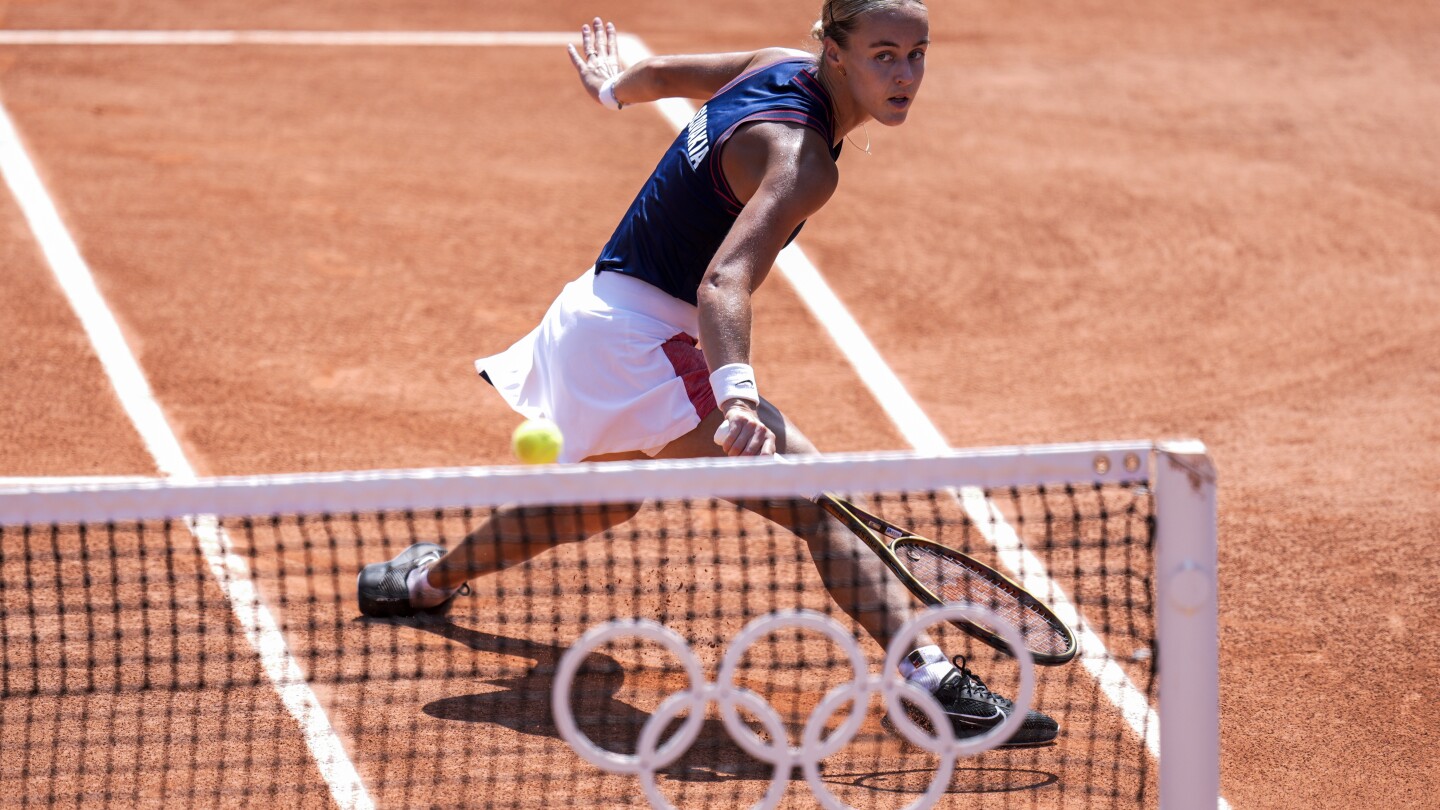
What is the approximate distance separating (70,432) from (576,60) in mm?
2498

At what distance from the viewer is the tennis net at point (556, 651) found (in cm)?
304

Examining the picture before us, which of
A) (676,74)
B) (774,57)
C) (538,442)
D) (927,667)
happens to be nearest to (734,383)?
(538,442)

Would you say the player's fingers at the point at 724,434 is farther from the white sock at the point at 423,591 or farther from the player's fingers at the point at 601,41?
the player's fingers at the point at 601,41

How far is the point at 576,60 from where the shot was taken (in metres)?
5.27

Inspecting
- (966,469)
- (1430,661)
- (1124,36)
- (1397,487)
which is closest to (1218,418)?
(1397,487)

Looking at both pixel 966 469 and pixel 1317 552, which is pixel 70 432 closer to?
pixel 966 469

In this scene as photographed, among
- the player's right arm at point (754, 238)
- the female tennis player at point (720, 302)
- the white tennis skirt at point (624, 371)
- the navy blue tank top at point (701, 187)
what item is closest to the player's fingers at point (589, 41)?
the female tennis player at point (720, 302)

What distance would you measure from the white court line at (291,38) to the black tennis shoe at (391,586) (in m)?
6.13

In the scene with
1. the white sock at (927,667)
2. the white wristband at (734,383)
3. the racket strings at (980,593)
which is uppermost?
the white wristband at (734,383)

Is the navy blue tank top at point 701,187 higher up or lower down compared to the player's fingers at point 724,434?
higher up

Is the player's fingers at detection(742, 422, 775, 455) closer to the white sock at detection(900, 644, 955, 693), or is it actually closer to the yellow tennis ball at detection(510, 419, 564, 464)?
the yellow tennis ball at detection(510, 419, 564, 464)

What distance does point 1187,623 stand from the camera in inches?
121

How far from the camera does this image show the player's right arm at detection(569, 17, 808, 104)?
4531 millimetres

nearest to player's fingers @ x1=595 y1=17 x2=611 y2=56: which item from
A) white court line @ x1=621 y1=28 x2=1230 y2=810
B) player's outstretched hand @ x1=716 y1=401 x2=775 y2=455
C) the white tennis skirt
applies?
white court line @ x1=621 y1=28 x2=1230 y2=810
